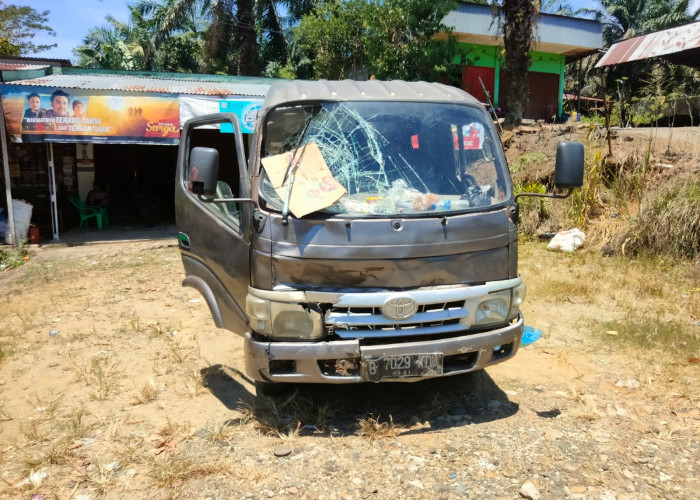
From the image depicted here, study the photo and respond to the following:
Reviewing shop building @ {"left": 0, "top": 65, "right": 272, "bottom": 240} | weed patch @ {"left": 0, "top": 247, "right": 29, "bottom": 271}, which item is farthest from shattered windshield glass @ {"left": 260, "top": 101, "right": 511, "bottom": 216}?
weed patch @ {"left": 0, "top": 247, "right": 29, "bottom": 271}

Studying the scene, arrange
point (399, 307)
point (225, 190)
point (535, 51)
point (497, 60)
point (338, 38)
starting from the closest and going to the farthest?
point (399, 307) → point (225, 190) → point (338, 38) → point (497, 60) → point (535, 51)

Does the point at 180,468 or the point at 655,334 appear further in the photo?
the point at 655,334

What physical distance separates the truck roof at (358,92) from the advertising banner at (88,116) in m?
7.54

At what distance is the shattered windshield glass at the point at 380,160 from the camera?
3250 millimetres

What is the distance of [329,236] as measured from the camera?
308 cm

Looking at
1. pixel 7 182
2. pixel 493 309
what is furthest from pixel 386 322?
pixel 7 182

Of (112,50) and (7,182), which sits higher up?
(112,50)

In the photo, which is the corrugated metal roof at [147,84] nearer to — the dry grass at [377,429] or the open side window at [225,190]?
the open side window at [225,190]

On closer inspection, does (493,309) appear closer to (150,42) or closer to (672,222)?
(672,222)

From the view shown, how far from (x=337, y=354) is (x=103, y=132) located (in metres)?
9.20

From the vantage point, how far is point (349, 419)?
11.7 ft

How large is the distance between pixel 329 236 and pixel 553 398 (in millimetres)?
2141

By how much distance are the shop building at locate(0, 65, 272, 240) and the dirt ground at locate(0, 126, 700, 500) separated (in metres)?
5.34

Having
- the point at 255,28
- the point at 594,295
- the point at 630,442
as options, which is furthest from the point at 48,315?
the point at 255,28
